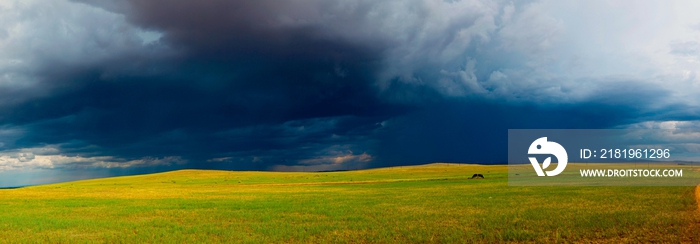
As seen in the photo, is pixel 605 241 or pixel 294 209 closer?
pixel 605 241

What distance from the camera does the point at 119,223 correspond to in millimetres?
23812

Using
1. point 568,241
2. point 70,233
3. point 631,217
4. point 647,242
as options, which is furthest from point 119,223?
point 631,217

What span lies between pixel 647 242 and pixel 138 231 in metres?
22.2

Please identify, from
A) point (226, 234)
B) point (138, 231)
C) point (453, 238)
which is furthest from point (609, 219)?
point (138, 231)

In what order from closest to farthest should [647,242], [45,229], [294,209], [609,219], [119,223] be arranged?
[647,242]
[609,219]
[45,229]
[119,223]
[294,209]

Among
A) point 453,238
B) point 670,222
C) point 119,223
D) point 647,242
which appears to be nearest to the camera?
point 647,242

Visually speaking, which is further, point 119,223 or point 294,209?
point 294,209

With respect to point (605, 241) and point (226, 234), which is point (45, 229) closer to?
point (226, 234)

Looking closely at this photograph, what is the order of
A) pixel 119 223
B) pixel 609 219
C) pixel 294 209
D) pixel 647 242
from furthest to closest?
pixel 294 209 < pixel 119 223 < pixel 609 219 < pixel 647 242

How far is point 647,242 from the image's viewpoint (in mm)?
15570

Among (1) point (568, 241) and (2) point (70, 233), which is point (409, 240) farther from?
(2) point (70, 233)

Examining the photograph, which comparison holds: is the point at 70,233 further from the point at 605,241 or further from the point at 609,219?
the point at 609,219

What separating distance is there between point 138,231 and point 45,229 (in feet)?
19.5

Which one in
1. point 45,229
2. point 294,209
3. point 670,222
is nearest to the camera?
point 670,222
